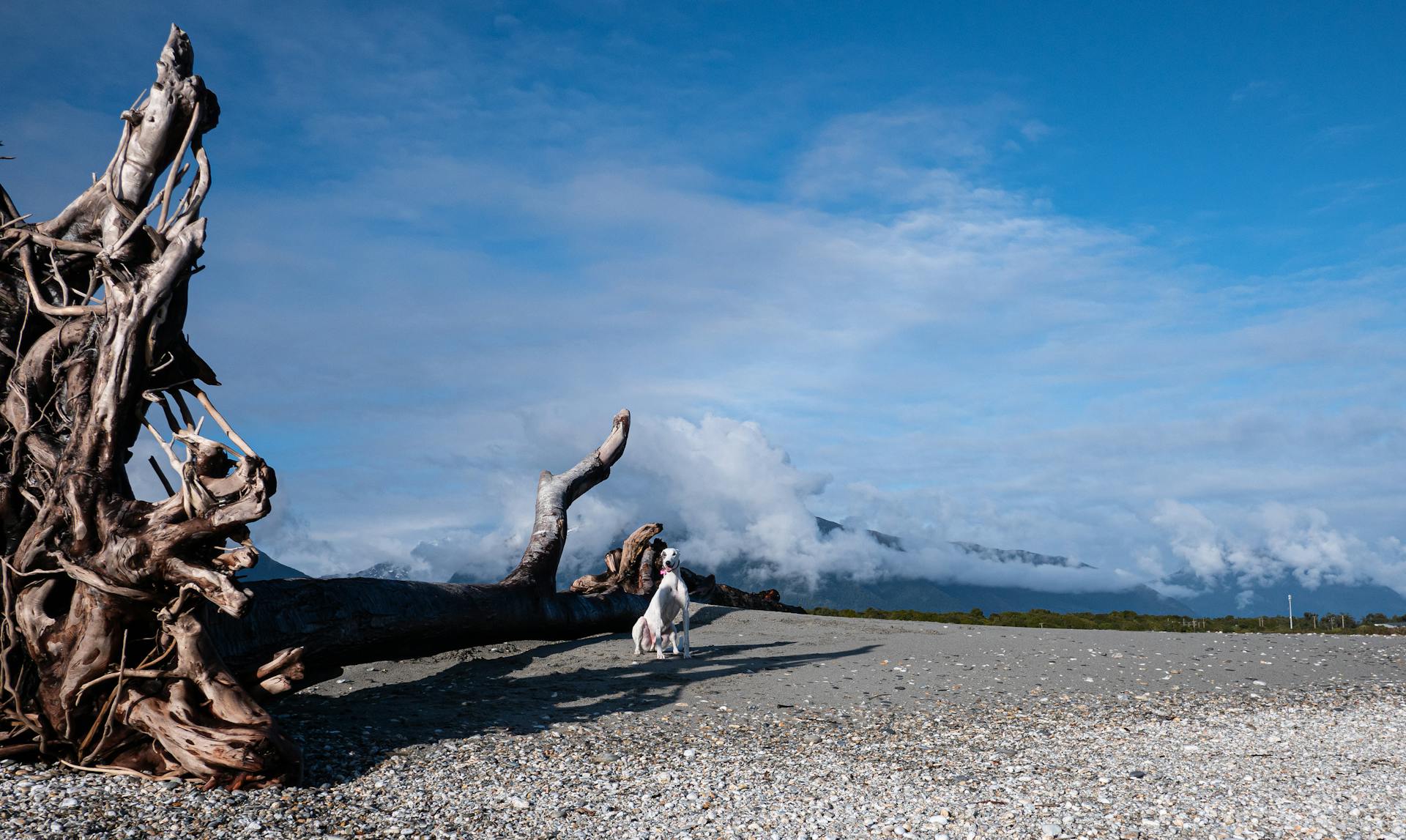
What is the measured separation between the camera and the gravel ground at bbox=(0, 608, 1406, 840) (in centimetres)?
639

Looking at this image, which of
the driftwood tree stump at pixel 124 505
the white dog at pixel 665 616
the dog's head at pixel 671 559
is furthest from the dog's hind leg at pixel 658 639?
the driftwood tree stump at pixel 124 505

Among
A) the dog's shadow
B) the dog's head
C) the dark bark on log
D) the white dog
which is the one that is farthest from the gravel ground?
the dog's head

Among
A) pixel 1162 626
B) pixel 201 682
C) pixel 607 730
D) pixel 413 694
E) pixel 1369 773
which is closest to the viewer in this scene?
pixel 201 682

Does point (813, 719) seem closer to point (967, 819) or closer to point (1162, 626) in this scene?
point (967, 819)

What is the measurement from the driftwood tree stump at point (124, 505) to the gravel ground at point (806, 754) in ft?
1.42

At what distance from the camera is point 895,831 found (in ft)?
20.8

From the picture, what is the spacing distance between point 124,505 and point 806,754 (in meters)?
6.02

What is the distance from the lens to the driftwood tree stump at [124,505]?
6781 millimetres

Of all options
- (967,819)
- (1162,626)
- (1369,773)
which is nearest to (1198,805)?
(967,819)

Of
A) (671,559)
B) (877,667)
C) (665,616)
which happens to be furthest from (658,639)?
(877,667)

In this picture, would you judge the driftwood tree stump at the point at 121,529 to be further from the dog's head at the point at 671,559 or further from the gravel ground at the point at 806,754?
the dog's head at the point at 671,559

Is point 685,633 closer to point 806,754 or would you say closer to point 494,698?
point 494,698

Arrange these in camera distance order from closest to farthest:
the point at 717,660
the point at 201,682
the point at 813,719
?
the point at 201,682 → the point at 813,719 → the point at 717,660

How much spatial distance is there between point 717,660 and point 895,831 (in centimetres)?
738
